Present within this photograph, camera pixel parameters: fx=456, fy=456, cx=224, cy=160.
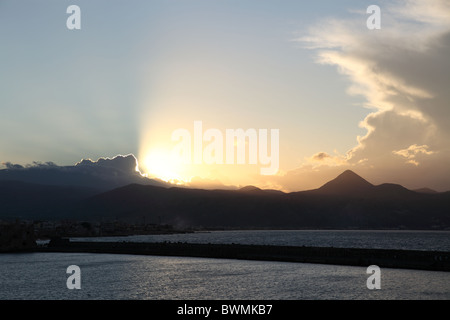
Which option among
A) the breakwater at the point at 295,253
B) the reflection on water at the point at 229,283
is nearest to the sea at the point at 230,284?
the reflection on water at the point at 229,283

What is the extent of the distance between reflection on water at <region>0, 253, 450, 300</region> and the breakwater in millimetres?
4569

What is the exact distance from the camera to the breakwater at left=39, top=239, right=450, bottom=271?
84.3m

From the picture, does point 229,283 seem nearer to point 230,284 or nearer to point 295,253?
point 230,284

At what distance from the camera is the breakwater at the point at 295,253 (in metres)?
84.3

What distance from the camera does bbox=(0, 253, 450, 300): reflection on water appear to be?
5881 centimetres

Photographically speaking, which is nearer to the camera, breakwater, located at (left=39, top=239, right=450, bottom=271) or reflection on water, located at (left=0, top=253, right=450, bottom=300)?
reflection on water, located at (left=0, top=253, right=450, bottom=300)

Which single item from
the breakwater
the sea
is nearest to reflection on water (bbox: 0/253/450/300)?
the sea

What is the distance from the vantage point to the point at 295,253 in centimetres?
10944

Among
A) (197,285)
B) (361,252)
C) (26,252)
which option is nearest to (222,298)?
(197,285)

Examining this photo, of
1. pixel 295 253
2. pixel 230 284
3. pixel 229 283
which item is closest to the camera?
pixel 230 284

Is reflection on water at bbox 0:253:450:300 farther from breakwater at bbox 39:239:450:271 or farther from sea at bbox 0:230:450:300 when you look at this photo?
breakwater at bbox 39:239:450:271

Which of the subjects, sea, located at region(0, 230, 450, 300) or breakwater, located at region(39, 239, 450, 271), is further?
breakwater, located at region(39, 239, 450, 271)

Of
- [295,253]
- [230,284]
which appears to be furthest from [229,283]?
[295,253]

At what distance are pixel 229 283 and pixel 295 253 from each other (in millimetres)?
43436
